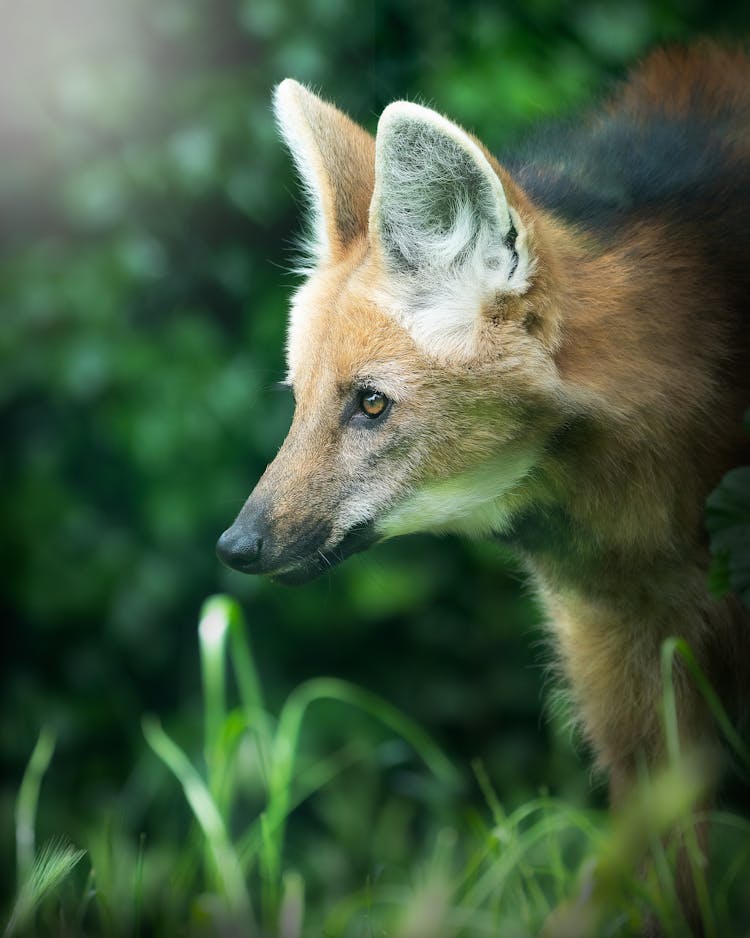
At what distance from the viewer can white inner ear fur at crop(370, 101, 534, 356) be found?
176 cm

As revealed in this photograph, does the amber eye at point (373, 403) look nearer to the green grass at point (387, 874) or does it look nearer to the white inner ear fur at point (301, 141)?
the white inner ear fur at point (301, 141)

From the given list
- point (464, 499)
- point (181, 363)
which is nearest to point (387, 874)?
point (464, 499)

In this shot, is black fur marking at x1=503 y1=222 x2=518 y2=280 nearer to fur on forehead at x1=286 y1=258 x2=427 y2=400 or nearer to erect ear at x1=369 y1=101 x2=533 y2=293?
erect ear at x1=369 y1=101 x2=533 y2=293

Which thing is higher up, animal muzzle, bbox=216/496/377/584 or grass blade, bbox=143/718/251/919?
animal muzzle, bbox=216/496/377/584

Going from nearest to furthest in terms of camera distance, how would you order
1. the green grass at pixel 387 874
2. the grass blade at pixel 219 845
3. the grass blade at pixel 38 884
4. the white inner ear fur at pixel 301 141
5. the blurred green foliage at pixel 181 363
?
the green grass at pixel 387 874 → the grass blade at pixel 38 884 → the grass blade at pixel 219 845 → the white inner ear fur at pixel 301 141 → the blurred green foliage at pixel 181 363

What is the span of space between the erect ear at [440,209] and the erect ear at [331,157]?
227 millimetres

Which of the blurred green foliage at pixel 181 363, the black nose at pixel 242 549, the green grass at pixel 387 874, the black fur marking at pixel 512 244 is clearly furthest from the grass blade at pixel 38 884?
the blurred green foliage at pixel 181 363

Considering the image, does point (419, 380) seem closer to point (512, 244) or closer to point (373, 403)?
point (373, 403)

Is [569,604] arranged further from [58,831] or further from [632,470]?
[58,831]

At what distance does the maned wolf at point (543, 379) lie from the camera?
1837 mm

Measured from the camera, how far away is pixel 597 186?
205 cm

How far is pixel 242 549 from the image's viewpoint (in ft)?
5.99

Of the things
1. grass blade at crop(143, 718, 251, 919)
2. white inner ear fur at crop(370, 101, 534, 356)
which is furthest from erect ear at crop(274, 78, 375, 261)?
grass blade at crop(143, 718, 251, 919)

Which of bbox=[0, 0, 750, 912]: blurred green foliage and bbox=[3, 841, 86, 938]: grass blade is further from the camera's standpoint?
bbox=[0, 0, 750, 912]: blurred green foliage
